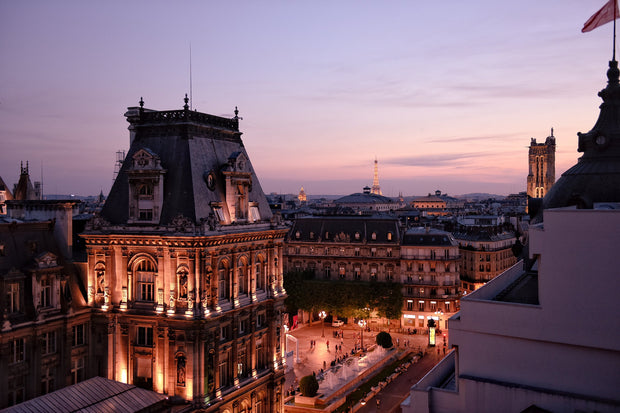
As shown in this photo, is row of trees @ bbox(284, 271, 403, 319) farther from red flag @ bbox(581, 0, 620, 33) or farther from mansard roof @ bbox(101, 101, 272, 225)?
red flag @ bbox(581, 0, 620, 33)

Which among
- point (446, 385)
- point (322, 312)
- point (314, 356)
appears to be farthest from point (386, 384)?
point (446, 385)

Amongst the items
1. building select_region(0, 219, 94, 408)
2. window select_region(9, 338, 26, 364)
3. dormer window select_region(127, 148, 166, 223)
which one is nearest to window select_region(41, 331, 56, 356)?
building select_region(0, 219, 94, 408)

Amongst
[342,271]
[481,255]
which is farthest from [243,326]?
[481,255]

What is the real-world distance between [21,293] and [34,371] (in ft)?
17.7

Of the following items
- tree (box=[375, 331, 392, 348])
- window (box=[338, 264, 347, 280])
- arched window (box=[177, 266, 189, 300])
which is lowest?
tree (box=[375, 331, 392, 348])

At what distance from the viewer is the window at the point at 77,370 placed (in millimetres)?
41781

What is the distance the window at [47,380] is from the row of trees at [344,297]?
61.4 m

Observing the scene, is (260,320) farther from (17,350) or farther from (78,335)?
(17,350)

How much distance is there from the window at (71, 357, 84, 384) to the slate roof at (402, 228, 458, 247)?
239 ft

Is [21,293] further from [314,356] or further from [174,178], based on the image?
[314,356]

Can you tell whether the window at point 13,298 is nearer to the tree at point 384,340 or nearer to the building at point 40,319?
the building at point 40,319

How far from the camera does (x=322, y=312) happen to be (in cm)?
9938

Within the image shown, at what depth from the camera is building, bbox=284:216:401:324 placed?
349 ft

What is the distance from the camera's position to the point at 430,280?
4082 inches
